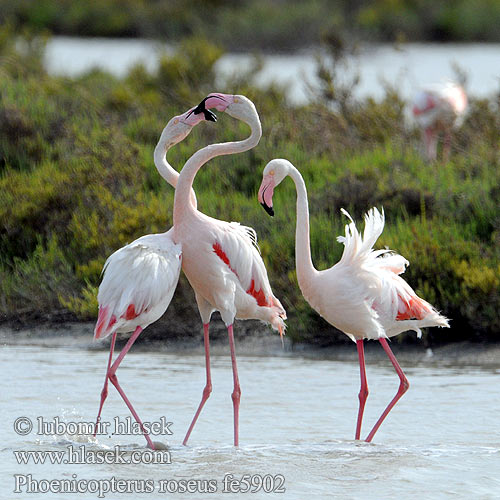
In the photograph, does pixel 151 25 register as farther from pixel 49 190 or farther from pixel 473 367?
pixel 473 367

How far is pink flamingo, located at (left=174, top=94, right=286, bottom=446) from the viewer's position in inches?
207

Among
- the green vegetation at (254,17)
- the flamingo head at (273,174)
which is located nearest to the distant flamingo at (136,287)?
the flamingo head at (273,174)

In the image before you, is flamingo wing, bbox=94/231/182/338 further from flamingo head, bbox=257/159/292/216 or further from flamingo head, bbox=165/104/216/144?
flamingo head, bbox=165/104/216/144

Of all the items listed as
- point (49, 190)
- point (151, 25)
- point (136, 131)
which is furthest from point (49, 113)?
point (151, 25)

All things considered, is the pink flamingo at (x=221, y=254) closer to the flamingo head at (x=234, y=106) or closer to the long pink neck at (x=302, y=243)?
the flamingo head at (x=234, y=106)

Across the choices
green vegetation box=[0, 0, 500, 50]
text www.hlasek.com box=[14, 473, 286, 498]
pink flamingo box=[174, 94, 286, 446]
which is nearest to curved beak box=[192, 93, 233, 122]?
pink flamingo box=[174, 94, 286, 446]

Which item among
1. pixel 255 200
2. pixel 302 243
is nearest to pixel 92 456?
pixel 302 243

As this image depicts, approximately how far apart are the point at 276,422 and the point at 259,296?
69 centimetres

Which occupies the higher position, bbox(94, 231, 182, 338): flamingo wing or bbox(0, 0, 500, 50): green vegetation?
bbox(0, 0, 500, 50): green vegetation

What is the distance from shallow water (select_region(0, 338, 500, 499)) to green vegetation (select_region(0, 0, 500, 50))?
884 inches

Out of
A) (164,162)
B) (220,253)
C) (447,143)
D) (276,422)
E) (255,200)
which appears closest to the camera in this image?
(220,253)

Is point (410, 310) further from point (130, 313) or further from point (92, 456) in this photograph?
point (92, 456)

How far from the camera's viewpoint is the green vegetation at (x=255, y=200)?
284 inches

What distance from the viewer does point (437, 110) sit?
11469 millimetres
